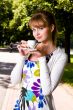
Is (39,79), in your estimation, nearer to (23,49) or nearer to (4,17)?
(23,49)

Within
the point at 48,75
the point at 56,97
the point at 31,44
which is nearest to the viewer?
the point at 48,75

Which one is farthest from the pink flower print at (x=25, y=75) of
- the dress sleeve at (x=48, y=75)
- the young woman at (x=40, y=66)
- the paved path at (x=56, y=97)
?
the paved path at (x=56, y=97)

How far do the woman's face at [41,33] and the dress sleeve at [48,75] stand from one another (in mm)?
198

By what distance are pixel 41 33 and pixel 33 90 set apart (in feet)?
1.75

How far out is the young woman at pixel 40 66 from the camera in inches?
142

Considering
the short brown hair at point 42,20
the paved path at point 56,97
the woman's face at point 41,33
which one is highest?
the short brown hair at point 42,20

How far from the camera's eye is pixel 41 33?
147 inches

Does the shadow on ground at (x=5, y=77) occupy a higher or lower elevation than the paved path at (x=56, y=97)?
lower

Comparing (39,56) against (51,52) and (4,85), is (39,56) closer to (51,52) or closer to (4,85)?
(51,52)

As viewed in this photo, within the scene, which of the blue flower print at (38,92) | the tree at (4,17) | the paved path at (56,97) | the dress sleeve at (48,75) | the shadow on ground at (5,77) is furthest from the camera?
the tree at (4,17)

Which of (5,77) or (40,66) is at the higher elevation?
(40,66)

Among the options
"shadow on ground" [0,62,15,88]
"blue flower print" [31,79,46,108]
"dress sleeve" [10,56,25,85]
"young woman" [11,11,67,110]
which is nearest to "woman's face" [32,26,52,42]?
"young woman" [11,11,67,110]

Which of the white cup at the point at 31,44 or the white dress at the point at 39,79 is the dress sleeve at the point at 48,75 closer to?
the white dress at the point at 39,79

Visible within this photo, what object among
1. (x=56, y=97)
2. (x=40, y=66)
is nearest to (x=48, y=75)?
(x=40, y=66)
